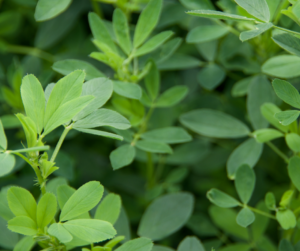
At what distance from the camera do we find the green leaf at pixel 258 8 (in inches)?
24.0

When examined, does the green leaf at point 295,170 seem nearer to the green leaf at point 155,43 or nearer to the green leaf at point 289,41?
the green leaf at point 289,41

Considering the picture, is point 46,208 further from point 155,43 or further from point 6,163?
point 155,43

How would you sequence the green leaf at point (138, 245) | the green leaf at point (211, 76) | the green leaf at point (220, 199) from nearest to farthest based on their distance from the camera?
the green leaf at point (138, 245) < the green leaf at point (220, 199) < the green leaf at point (211, 76)

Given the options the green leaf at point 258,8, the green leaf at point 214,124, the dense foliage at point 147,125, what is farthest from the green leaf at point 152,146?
the green leaf at point 258,8

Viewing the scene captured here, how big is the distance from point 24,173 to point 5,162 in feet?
1.76

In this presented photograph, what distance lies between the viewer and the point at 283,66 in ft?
2.57

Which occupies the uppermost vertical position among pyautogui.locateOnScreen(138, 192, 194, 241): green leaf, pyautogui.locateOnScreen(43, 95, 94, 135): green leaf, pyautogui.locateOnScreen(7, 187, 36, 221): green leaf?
pyautogui.locateOnScreen(43, 95, 94, 135): green leaf

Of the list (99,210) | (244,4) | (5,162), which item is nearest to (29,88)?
(5,162)

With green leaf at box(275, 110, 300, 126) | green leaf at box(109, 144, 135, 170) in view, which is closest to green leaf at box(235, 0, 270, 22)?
green leaf at box(275, 110, 300, 126)

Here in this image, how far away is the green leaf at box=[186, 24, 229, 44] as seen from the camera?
0.84m

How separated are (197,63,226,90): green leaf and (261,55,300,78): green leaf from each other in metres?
0.17

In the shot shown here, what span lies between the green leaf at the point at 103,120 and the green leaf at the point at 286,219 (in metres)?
0.38

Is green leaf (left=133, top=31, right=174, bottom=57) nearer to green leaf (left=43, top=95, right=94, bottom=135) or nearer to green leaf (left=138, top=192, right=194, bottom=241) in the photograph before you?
green leaf (left=43, top=95, right=94, bottom=135)

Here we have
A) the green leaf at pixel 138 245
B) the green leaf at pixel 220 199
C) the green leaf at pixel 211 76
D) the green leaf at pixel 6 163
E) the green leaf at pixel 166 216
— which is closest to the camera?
the green leaf at pixel 6 163
